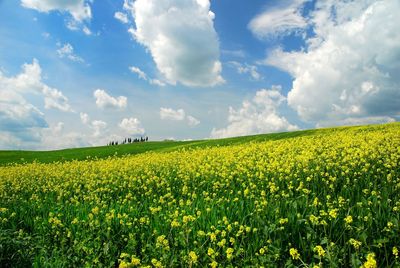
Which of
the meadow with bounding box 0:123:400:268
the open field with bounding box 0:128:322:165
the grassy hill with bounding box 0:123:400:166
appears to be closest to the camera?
the meadow with bounding box 0:123:400:268

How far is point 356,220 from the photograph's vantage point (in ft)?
25.3

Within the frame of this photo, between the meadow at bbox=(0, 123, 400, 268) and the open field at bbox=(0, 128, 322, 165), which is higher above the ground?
the open field at bbox=(0, 128, 322, 165)

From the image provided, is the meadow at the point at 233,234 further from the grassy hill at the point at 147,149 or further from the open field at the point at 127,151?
the open field at the point at 127,151

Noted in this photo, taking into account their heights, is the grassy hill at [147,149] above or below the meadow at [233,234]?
above

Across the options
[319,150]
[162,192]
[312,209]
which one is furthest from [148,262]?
[319,150]

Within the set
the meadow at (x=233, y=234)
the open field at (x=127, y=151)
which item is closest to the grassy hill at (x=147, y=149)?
the open field at (x=127, y=151)

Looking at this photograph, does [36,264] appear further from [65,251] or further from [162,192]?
[162,192]

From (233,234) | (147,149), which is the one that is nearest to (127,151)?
(147,149)

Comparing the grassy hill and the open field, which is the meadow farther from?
the open field

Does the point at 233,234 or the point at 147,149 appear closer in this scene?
the point at 233,234

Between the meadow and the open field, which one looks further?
the open field

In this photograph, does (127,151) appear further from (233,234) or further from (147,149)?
(233,234)

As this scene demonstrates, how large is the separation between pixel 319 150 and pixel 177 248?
11322mm

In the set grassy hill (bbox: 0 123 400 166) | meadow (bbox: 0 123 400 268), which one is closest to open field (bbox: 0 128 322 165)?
grassy hill (bbox: 0 123 400 166)
